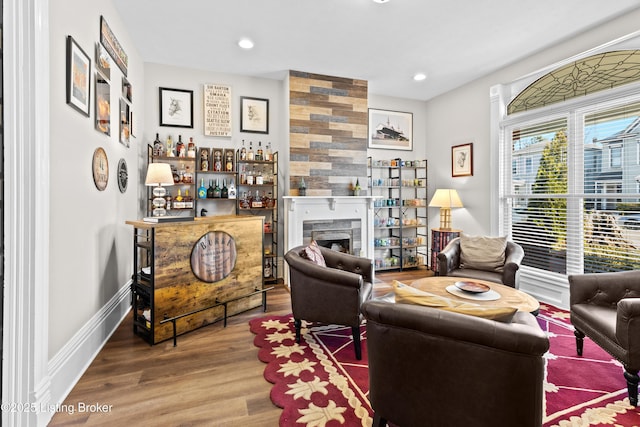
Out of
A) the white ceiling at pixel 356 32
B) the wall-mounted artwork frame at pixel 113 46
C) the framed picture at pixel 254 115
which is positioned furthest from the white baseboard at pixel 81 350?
the white ceiling at pixel 356 32

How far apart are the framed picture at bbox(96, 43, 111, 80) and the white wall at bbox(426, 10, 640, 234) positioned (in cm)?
481

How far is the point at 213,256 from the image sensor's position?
3.11m

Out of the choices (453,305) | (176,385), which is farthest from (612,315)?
(176,385)

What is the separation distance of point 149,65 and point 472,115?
4875 mm

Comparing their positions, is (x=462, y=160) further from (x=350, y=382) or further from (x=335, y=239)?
(x=350, y=382)

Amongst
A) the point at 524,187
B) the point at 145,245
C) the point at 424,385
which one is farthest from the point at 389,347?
the point at 524,187

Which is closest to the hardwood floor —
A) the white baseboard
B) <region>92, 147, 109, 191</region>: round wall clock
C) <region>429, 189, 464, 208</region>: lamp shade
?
the white baseboard

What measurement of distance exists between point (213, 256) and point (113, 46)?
2232 millimetres

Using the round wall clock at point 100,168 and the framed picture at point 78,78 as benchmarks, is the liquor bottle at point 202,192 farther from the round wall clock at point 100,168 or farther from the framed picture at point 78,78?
the framed picture at point 78,78

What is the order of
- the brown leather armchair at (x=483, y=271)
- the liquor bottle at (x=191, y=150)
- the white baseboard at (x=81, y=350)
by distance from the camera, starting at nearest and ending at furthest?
the white baseboard at (x=81, y=350) < the brown leather armchair at (x=483, y=271) < the liquor bottle at (x=191, y=150)

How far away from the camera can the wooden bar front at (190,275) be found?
268cm

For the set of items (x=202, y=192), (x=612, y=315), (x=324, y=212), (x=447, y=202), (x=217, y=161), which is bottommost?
(x=612, y=315)

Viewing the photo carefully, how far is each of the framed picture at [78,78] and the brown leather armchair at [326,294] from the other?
77.0 inches

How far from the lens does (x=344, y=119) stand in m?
4.87
